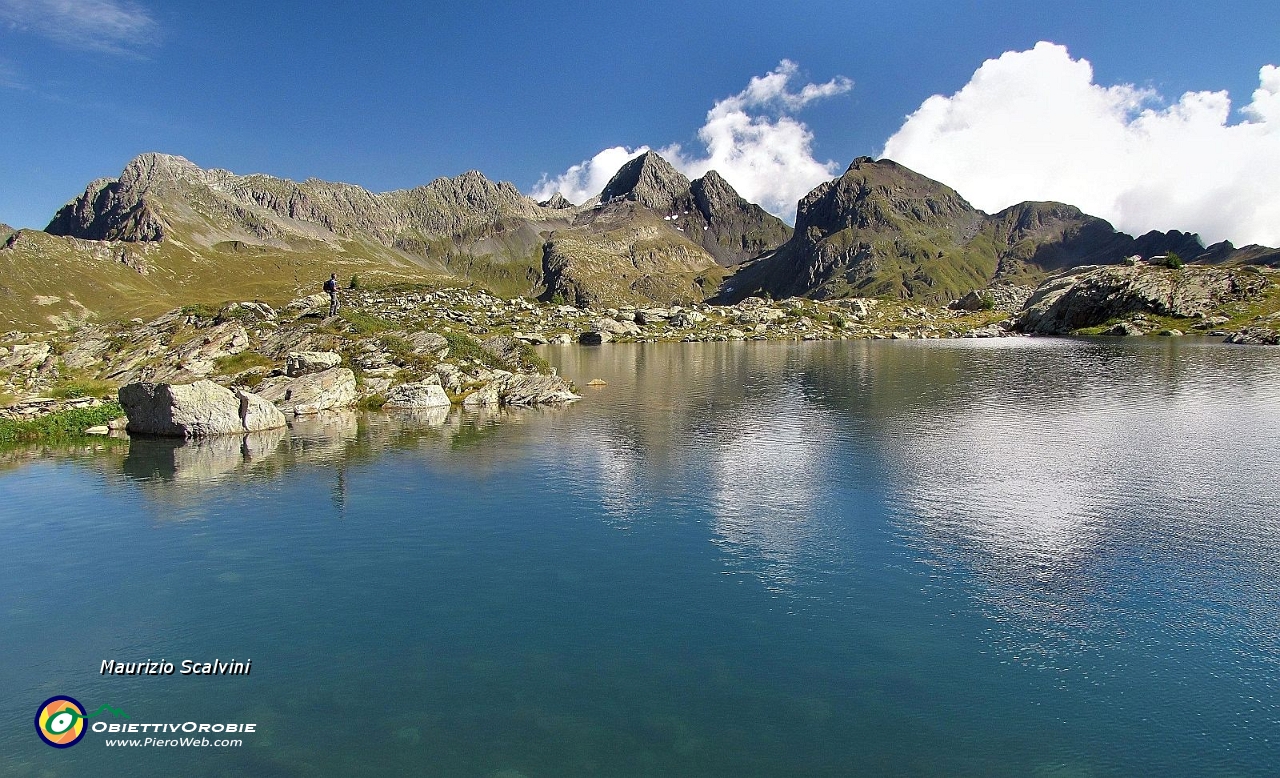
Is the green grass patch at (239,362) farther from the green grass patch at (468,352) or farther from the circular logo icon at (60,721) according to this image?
the circular logo icon at (60,721)

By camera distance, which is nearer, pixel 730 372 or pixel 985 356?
pixel 730 372

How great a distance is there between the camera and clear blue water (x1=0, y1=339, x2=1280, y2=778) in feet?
72.5

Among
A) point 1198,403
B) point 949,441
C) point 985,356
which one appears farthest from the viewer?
point 985,356

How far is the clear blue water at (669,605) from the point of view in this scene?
22.1 meters

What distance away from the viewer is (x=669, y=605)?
3164 cm

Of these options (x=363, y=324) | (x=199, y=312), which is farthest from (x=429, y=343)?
(x=199, y=312)

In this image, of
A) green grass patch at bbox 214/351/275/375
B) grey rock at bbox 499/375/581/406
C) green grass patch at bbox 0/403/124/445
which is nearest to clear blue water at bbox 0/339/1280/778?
green grass patch at bbox 0/403/124/445

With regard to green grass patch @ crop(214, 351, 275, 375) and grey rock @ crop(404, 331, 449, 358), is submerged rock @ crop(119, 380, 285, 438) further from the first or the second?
grey rock @ crop(404, 331, 449, 358)

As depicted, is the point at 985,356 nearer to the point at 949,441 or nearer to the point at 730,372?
the point at 730,372

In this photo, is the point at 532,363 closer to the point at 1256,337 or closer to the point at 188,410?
the point at 188,410

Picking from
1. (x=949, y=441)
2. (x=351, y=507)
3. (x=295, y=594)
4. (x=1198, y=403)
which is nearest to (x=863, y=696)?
(x=295, y=594)

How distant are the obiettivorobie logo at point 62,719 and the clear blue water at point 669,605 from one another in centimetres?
47

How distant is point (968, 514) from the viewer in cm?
4400

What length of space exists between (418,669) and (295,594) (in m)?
11.3
